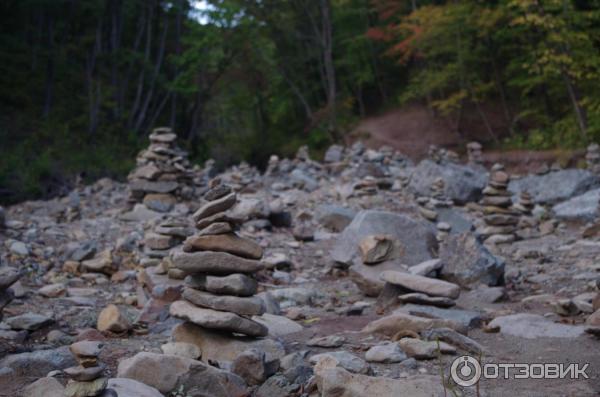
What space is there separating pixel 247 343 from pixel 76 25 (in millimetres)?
25780

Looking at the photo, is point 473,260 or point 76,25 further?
point 76,25

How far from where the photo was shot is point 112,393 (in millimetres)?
3123

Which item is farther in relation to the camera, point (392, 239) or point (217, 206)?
point (392, 239)

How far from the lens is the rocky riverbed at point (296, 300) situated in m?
3.60

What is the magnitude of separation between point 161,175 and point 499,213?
6.77 metres

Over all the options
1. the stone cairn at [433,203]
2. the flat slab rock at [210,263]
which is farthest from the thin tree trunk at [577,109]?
the flat slab rock at [210,263]

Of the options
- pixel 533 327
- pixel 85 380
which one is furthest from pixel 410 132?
pixel 85 380

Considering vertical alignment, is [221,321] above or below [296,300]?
above

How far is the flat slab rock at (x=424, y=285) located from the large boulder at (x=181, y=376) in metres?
2.31

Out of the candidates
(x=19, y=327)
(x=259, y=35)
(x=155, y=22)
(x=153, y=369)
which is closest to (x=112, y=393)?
(x=153, y=369)

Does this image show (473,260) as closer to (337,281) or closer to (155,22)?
(337,281)

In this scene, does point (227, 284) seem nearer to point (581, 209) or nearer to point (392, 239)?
point (392, 239)

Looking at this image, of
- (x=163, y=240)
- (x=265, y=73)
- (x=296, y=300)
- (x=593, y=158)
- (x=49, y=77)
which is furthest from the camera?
(x=265, y=73)

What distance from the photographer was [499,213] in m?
10.6
